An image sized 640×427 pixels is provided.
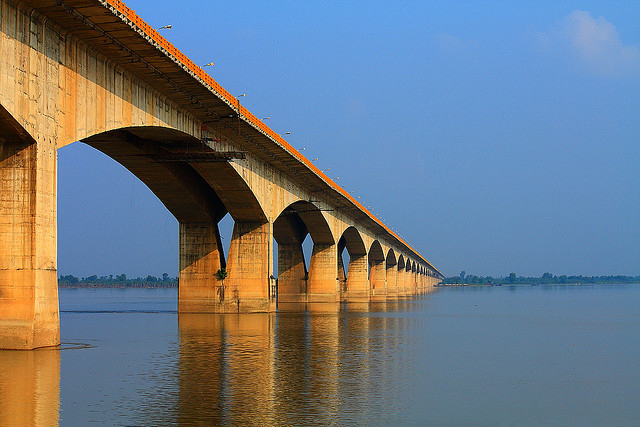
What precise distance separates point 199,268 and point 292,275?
99.7 ft

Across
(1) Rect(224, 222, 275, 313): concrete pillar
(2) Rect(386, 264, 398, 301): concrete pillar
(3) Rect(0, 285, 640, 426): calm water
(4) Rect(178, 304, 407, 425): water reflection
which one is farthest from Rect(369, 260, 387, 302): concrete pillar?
(3) Rect(0, 285, 640, 426): calm water

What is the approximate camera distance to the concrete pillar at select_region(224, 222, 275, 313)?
5578 cm

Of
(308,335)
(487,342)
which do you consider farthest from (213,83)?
(487,342)

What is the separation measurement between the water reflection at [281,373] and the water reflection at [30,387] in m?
2.86

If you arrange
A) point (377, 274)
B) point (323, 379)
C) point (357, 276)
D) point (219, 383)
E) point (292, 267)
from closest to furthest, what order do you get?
point (219, 383), point (323, 379), point (292, 267), point (357, 276), point (377, 274)

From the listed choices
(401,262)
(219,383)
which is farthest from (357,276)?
(219,383)

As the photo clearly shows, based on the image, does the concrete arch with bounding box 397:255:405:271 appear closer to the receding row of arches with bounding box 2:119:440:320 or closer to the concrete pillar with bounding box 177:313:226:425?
the receding row of arches with bounding box 2:119:440:320

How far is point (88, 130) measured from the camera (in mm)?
29969

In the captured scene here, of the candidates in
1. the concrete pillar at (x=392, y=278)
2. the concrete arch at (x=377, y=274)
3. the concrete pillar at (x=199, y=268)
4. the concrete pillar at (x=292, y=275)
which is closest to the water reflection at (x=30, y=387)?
the concrete pillar at (x=199, y=268)

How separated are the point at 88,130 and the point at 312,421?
726 inches

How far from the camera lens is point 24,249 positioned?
84.3 ft

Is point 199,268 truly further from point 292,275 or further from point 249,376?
point 249,376

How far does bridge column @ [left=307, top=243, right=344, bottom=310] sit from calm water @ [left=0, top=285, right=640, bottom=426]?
4550cm

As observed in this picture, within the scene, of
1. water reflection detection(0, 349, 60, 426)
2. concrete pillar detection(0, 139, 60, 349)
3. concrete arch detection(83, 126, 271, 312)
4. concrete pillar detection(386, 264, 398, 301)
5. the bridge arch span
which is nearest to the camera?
water reflection detection(0, 349, 60, 426)
